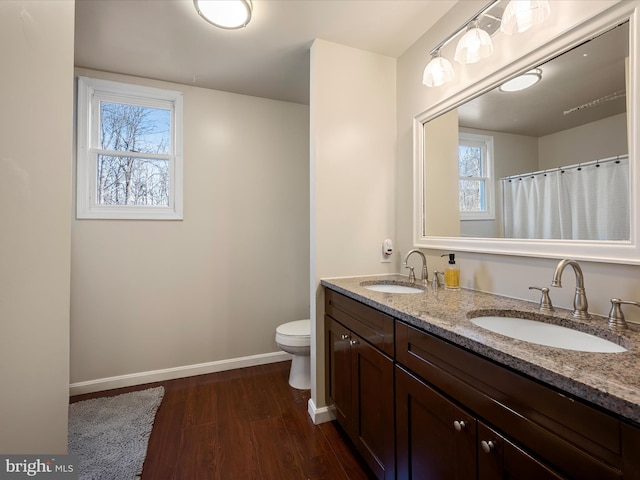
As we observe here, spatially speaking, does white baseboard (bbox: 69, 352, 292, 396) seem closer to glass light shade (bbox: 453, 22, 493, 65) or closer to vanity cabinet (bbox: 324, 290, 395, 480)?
vanity cabinet (bbox: 324, 290, 395, 480)

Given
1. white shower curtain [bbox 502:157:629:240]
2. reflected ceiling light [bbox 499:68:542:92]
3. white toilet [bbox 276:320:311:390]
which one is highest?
reflected ceiling light [bbox 499:68:542:92]

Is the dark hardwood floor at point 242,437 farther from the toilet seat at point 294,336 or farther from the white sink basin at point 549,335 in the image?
the white sink basin at point 549,335

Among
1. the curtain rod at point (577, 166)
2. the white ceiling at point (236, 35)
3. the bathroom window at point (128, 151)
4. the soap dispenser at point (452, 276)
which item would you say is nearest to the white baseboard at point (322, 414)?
the soap dispenser at point (452, 276)

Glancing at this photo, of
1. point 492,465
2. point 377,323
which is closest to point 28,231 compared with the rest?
point 377,323

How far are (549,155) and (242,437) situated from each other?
2.16 m

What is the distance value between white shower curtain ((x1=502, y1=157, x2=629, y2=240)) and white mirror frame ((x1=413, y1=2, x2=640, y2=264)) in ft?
0.09

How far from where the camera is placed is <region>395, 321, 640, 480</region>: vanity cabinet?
56 centimetres

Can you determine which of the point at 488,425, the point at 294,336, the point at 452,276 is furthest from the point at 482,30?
the point at 294,336

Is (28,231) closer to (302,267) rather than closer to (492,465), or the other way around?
(492,465)

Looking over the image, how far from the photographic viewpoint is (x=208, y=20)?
5.43 feet

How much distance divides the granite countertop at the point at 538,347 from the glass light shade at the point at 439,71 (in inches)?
47.1

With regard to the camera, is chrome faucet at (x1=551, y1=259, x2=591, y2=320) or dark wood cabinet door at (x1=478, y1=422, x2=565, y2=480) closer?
dark wood cabinet door at (x1=478, y1=422, x2=565, y2=480)

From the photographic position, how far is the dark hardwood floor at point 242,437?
1441 mm

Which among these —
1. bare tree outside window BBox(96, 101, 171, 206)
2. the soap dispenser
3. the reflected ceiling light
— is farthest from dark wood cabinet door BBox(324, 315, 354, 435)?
bare tree outside window BBox(96, 101, 171, 206)
